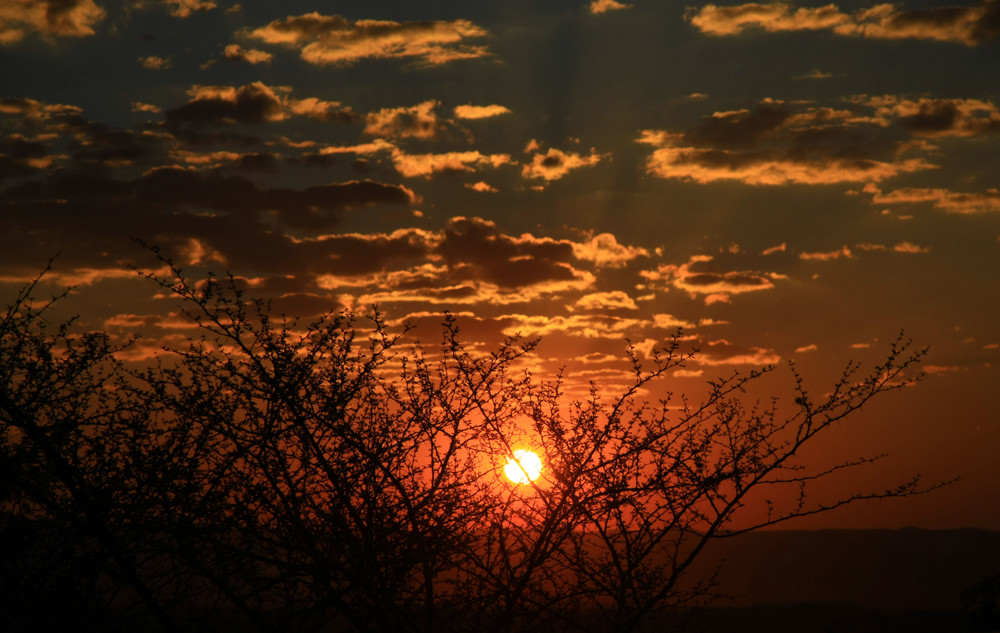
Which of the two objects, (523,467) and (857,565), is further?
(857,565)

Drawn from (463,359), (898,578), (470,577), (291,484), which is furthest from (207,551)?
(898,578)

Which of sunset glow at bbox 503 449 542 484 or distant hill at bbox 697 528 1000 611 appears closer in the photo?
sunset glow at bbox 503 449 542 484

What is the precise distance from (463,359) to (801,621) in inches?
2124

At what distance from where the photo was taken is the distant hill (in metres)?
107

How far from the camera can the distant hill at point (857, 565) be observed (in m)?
107

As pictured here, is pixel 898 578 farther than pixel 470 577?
Yes

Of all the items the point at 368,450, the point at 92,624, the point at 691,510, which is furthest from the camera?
the point at 691,510

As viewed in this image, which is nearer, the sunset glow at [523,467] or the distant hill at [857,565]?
the sunset glow at [523,467]

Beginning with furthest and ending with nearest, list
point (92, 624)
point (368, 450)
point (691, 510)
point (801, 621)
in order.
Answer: point (801, 621), point (691, 510), point (368, 450), point (92, 624)

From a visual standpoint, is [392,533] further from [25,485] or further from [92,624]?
[25,485]

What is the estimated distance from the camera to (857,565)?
119500mm

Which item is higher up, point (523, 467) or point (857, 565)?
point (857, 565)

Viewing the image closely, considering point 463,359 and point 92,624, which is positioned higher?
point 463,359

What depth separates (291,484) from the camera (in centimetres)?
702
